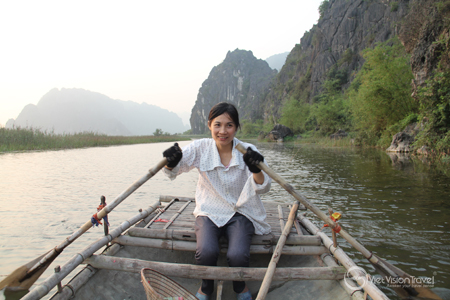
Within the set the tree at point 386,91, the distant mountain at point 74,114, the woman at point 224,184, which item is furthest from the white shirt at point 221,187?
the distant mountain at point 74,114

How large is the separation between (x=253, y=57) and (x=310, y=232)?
154103mm

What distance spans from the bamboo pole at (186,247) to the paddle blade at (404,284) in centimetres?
49

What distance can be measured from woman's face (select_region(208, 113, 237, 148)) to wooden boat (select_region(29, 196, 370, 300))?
89cm

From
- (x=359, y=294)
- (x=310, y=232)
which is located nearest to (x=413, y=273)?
(x=310, y=232)

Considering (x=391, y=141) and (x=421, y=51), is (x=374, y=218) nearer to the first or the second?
(x=421, y=51)

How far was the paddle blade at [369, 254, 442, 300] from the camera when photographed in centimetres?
211

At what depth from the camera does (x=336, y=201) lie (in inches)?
202

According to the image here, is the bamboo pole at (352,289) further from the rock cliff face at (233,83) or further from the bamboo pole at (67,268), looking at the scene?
the rock cliff face at (233,83)

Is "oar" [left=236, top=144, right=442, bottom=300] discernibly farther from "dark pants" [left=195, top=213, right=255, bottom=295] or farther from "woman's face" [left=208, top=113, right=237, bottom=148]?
"dark pants" [left=195, top=213, right=255, bottom=295]

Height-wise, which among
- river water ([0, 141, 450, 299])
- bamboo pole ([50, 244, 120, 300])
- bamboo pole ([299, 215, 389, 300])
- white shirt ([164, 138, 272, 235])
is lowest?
river water ([0, 141, 450, 299])

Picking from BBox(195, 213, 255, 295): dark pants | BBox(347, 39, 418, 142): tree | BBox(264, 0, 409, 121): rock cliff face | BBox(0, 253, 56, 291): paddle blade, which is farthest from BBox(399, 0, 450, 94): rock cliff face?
BBox(264, 0, 409, 121): rock cliff face

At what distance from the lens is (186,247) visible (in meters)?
2.40

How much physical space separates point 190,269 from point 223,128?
112cm

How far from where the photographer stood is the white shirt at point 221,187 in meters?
2.31
